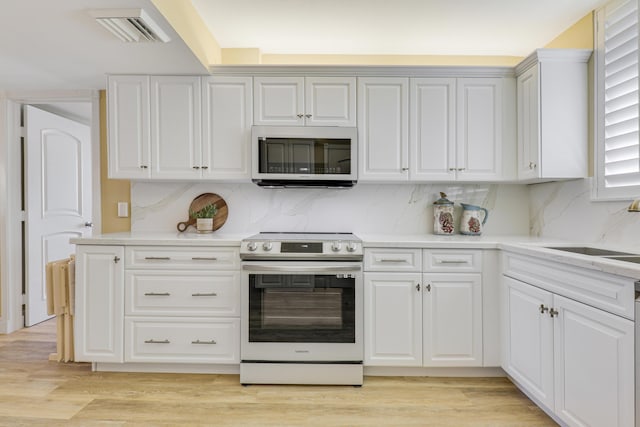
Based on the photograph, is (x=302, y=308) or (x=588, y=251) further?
(x=302, y=308)

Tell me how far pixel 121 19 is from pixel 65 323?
2.11m

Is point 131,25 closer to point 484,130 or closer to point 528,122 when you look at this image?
point 484,130

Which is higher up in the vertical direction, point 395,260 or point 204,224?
point 204,224

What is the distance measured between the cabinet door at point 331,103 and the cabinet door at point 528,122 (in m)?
1.22

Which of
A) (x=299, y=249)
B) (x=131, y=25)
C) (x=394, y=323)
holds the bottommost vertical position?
(x=394, y=323)

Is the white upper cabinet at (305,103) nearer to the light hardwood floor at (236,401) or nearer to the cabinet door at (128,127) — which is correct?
the cabinet door at (128,127)

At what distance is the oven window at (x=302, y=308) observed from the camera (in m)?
2.40

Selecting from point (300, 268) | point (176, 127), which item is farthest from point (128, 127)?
point (300, 268)

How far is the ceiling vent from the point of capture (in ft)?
6.05

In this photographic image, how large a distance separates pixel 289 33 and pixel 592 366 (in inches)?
109

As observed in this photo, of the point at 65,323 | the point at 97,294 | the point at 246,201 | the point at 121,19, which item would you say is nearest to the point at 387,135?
the point at 246,201

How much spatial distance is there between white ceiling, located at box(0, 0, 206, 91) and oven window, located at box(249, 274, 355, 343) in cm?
158

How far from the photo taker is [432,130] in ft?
9.18

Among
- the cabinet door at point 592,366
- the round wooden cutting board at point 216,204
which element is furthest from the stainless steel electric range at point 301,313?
the cabinet door at point 592,366
